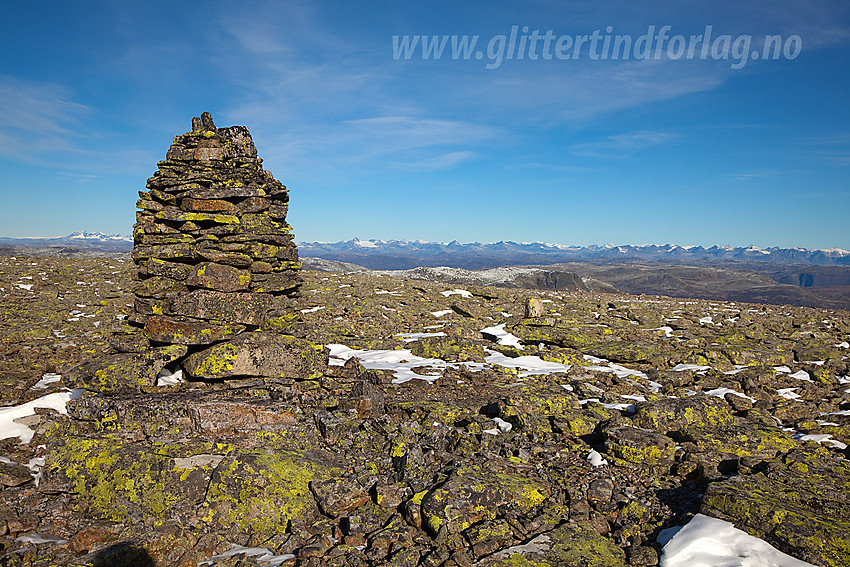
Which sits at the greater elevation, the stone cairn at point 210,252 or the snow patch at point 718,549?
the stone cairn at point 210,252

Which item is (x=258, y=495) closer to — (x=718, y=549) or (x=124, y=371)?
(x=124, y=371)

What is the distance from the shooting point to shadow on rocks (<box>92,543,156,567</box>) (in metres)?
8.53

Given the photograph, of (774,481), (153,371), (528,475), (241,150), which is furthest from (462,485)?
(241,150)

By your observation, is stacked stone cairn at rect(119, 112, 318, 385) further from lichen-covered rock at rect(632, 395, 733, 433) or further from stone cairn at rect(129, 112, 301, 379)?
lichen-covered rock at rect(632, 395, 733, 433)

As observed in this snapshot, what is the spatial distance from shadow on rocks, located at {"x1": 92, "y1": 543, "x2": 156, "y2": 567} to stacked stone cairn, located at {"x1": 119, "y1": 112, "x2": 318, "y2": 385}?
5.34 meters

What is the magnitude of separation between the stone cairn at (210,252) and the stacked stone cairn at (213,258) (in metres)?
0.03

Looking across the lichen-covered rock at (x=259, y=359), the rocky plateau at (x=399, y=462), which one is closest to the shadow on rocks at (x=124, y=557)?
the rocky plateau at (x=399, y=462)

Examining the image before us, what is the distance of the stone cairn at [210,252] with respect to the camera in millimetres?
14242

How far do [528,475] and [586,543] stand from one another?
2531 mm

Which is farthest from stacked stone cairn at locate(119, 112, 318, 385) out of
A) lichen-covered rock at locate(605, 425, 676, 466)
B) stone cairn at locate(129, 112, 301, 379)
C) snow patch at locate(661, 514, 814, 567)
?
snow patch at locate(661, 514, 814, 567)


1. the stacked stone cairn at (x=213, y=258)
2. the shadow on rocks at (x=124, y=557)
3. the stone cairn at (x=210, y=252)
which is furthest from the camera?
the stone cairn at (x=210, y=252)

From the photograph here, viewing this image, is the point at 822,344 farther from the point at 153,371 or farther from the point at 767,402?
the point at 153,371

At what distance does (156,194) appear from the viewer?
15156mm

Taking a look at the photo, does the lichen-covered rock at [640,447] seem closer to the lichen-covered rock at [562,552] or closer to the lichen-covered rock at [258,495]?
the lichen-covered rock at [562,552]
